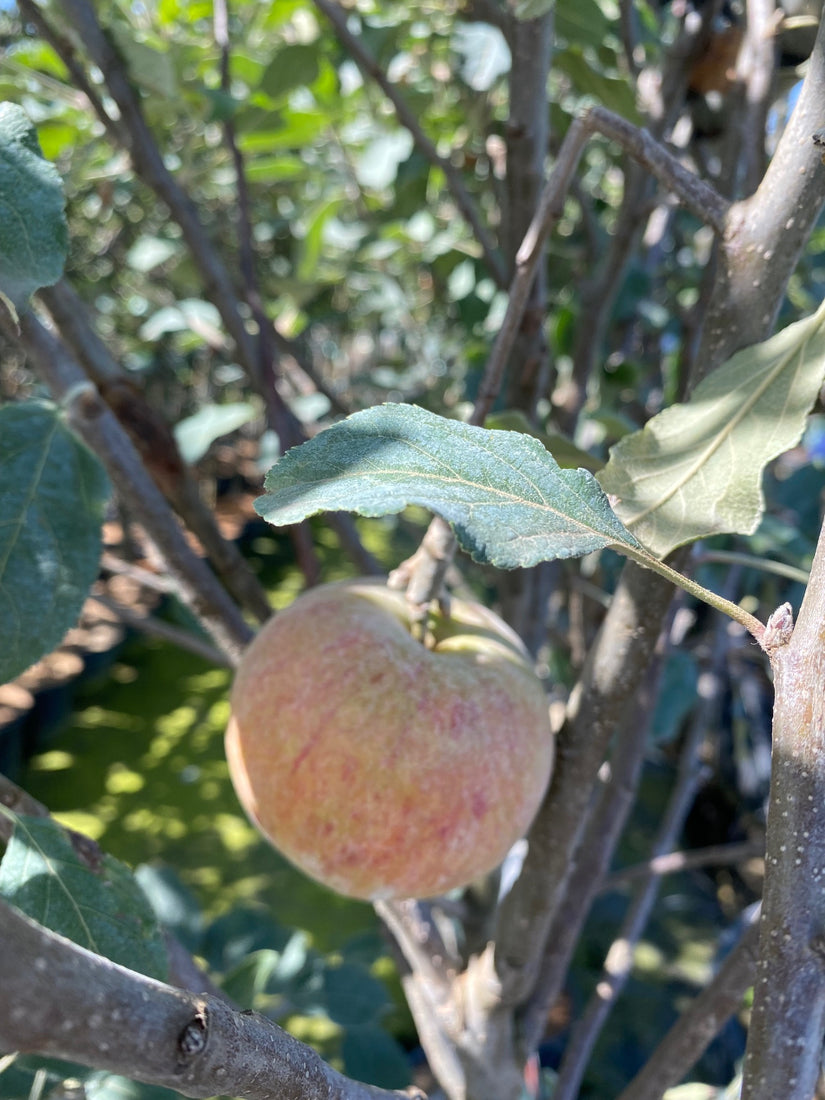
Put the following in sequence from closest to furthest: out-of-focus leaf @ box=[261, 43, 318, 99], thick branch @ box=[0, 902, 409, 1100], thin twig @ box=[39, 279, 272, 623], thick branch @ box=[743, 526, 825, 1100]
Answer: thick branch @ box=[0, 902, 409, 1100]
thick branch @ box=[743, 526, 825, 1100]
thin twig @ box=[39, 279, 272, 623]
out-of-focus leaf @ box=[261, 43, 318, 99]

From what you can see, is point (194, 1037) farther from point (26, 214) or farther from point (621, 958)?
point (621, 958)

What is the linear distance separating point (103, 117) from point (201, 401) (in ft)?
11.8

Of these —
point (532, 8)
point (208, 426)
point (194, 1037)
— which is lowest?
point (208, 426)

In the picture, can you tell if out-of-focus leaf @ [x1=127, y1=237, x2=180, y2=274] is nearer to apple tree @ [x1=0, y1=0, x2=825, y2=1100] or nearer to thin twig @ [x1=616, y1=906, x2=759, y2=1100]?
apple tree @ [x1=0, y1=0, x2=825, y2=1100]

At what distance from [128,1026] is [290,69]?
1.14m

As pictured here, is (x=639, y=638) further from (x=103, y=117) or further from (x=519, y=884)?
(x=103, y=117)

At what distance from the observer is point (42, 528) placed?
569mm

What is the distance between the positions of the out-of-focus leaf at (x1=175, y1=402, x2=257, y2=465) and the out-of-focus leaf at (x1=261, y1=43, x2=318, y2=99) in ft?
1.29

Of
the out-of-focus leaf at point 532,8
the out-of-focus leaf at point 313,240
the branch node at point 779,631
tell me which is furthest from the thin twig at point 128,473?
the out-of-focus leaf at point 313,240

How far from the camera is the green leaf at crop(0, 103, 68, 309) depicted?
405 mm

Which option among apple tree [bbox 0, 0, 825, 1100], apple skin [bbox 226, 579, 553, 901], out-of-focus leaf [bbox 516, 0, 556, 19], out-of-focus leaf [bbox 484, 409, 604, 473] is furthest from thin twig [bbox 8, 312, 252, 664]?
out-of-focus leaf [bbox 516, 0, 556, 19]

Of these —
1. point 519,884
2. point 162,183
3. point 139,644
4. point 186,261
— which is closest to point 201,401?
point 139,644

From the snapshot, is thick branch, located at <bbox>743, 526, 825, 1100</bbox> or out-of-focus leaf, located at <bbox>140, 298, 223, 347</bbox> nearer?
thick branch, located at <bbox>743, 526, 825, 1100</bbox>

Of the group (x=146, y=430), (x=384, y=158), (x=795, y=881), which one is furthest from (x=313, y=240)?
(x=795, y=881)
